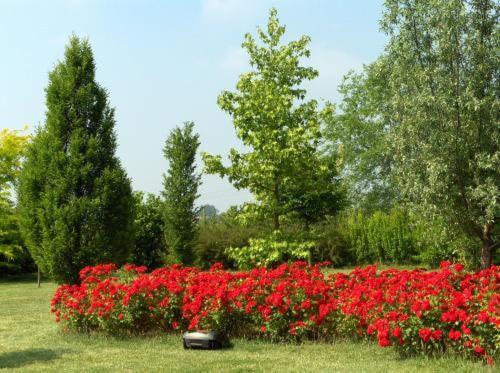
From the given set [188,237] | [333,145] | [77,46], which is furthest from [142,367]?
[333,145]

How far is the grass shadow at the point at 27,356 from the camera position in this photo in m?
7.58

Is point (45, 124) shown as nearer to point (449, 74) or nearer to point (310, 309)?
point (310, 309)

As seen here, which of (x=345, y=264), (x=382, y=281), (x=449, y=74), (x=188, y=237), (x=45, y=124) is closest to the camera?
(x=382, y=281)

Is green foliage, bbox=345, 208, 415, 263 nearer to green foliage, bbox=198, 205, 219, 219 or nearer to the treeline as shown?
green foliage, bbox=198, 205, 219, 219

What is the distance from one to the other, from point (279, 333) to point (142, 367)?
7.43ft

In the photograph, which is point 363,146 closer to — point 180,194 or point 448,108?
point 180,194

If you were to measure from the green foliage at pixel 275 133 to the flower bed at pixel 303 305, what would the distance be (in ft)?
8.84

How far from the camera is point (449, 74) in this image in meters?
13.4

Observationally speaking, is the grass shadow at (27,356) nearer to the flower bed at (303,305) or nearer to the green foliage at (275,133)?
the flower bed at (303,305)

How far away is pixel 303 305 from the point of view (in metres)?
7.89

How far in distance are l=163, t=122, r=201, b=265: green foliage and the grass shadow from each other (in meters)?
17.5

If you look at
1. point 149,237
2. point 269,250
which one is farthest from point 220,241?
point 269,250

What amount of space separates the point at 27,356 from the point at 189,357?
7.99 feet

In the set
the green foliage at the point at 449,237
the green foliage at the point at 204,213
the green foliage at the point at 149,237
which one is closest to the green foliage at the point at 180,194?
the green foliage at the point at 204,213
